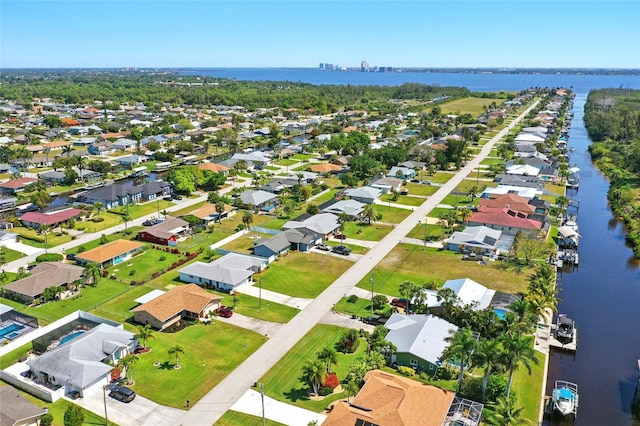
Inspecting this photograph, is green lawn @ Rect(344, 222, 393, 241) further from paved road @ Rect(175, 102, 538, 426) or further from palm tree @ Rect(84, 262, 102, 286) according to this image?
palm tree @ Rect(84, 262, 102, 286)

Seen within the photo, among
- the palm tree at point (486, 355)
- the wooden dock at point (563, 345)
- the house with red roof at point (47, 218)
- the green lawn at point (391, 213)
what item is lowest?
the wooden dock at point (563, 345)

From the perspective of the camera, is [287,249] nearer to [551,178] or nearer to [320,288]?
[320,288]

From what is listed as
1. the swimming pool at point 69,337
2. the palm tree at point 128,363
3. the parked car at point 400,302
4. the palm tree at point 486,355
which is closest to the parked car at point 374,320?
the parked car at point 400,302

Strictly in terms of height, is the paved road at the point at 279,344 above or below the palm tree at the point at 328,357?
below

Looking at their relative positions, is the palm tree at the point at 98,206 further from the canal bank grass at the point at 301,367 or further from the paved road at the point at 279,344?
the canal bank grass at the point at 301,367

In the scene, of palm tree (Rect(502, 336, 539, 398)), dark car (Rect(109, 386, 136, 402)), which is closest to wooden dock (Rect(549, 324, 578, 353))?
palm tree (Rect(502, 336, 539, 398))

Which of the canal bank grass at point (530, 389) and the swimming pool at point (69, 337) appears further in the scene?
the swimming pool at point (69, 337)

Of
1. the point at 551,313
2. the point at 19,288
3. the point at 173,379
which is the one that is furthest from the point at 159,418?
the point at 551,313
